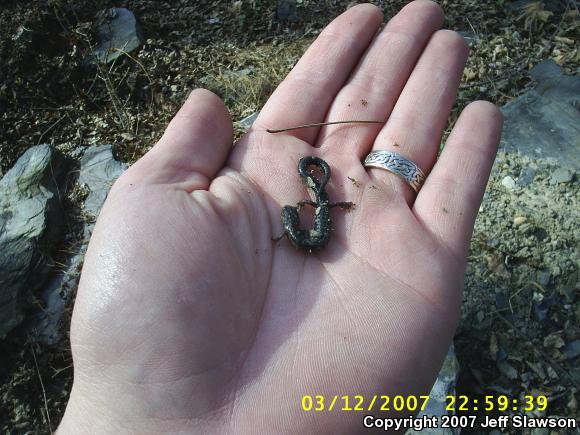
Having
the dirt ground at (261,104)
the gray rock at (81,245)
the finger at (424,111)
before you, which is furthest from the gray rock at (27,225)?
the finger at (424,111)

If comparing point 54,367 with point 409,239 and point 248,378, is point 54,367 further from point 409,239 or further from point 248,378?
point 409,239

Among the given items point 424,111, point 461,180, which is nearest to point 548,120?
point 424,111

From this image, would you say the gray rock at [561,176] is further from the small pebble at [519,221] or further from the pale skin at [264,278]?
the pale skin at [264,278]

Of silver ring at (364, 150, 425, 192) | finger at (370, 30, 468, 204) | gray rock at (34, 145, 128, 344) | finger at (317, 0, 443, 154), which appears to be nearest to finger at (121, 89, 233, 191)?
finger at (317, 0, 443, 154)

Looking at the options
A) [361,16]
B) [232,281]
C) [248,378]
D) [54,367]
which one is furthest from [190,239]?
[361,16]

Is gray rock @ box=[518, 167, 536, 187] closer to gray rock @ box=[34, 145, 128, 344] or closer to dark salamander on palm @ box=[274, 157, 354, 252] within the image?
dark salamander on palm @ box=[274, 157, 354, 252]

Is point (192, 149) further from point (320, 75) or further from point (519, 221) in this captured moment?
point (519, 221)
